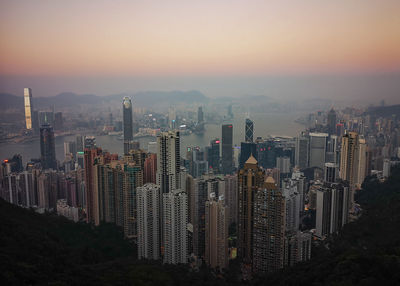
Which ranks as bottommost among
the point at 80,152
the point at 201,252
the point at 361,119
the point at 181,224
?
the point at 201,252

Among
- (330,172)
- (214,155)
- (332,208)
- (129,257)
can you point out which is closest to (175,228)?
(129,257)

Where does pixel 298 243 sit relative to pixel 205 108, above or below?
below

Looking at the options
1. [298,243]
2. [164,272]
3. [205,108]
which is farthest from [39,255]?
[205,108]

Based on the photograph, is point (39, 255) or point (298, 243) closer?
point (39, 255)

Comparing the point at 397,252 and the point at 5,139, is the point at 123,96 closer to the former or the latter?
the point at 5,139

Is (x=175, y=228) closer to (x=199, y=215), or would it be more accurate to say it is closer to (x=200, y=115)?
(x=199, y=215)

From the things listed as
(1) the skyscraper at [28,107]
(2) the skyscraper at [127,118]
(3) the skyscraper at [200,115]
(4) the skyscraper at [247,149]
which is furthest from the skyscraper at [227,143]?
(1) the skyscraper at [28,107]

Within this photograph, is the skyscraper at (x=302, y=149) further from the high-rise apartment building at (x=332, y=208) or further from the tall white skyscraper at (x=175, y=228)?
the tall white skyscraper at (x=175, y=228)

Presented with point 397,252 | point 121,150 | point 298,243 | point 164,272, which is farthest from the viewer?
point 121,150
